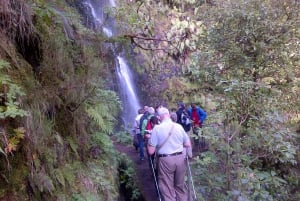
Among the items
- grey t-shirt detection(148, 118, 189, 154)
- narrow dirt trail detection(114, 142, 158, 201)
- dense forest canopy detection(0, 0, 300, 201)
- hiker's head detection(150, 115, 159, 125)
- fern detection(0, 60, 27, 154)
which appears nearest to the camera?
fern detection(0, 60, 27, 154)

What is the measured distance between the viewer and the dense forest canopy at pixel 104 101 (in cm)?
386

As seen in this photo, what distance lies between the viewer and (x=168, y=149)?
5.75 meters

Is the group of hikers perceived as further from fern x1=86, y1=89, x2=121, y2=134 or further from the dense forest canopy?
fern x1=86, y1=89, x2=121, y2=134

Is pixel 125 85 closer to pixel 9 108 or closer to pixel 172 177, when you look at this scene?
pixel 172 177

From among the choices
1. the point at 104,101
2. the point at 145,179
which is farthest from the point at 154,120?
the point at 104,101

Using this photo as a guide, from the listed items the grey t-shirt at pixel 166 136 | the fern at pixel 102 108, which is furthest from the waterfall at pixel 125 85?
the grey t-shirt at pixel 166 136

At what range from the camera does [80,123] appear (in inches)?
221

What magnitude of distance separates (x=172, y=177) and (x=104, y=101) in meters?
2.07

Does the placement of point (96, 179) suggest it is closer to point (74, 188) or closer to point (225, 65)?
point (74, 188)

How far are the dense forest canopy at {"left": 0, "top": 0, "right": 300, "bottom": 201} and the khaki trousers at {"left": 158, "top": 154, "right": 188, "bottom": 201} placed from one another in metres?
0.39

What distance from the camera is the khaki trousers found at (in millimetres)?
5791

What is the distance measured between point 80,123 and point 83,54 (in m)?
1.17

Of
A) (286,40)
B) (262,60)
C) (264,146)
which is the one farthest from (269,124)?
(286,40)

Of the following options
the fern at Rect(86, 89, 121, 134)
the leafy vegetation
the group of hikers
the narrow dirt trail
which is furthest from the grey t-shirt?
the narrow dirt trail
